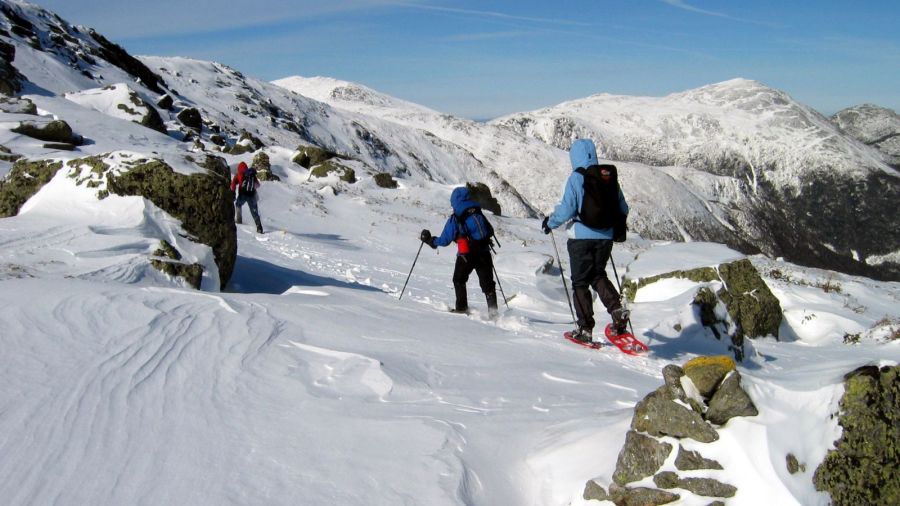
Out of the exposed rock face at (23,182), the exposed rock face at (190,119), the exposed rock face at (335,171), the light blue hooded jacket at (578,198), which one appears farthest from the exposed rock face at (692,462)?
the exposed rock face at (190,119)

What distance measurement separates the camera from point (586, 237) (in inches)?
277

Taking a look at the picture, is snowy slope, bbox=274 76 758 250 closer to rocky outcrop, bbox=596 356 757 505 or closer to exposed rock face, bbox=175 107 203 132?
exposed rock face, bbox=175 107 203 132

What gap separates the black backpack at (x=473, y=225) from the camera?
877 cm

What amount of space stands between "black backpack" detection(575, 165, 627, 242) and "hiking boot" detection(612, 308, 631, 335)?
3.53 feet

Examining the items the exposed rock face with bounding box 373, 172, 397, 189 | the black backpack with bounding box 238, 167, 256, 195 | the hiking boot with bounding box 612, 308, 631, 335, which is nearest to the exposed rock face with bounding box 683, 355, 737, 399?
the hiking boot with bounding box 612, 308, 631, 335

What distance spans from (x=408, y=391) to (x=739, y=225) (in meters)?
132

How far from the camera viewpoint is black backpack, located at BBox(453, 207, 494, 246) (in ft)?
28.8

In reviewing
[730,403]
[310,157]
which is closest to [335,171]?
[310,157]

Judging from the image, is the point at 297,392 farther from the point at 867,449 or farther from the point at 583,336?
the point at 583,336

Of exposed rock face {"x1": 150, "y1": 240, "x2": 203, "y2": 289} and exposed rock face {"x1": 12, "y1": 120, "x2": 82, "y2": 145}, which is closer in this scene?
exposed rock face {"x1": 150, "y1": 240, "x2": 203, "y2": 289}

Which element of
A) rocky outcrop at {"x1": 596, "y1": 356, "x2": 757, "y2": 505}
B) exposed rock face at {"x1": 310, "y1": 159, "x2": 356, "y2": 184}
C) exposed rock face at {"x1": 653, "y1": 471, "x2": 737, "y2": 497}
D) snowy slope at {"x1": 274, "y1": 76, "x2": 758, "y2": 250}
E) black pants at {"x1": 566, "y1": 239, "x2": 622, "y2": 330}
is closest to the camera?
exposed rock face at {"x1": 653, "y1": 471, "x2": 737, "y2": 497}

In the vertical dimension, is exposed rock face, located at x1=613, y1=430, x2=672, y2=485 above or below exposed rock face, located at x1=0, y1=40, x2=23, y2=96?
below

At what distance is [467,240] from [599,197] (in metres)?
2.56

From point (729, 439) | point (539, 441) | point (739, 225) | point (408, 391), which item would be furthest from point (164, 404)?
point (739, 225)
